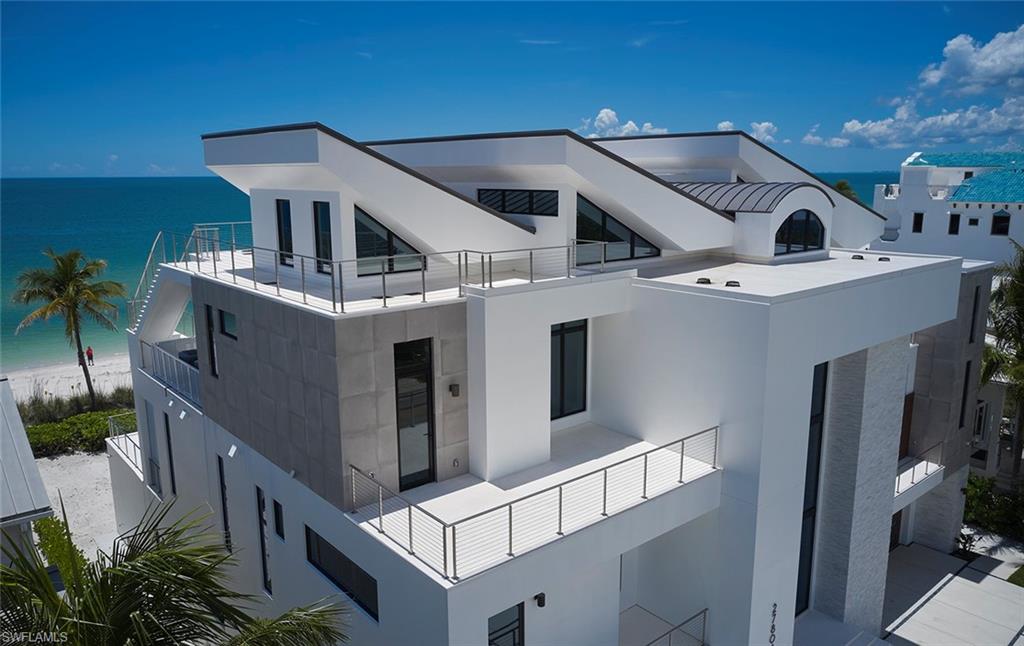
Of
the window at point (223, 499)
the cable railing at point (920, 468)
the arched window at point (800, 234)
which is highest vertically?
the arched window at point (800, 234)

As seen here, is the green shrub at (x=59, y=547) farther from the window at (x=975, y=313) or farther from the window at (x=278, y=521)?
the window at (x=975, y=313)

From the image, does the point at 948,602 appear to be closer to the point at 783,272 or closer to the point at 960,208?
the point at 783,272

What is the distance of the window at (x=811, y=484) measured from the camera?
46.5ft

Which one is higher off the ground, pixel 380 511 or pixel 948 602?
pixel 380 511

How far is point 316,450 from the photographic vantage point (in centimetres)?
1150

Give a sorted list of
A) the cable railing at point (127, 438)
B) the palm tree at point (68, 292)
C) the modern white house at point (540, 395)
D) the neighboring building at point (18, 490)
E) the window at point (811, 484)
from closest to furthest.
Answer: the neighboring building at point (18, 490), the modern white house at point (540, 395), the window at point (811, 484), the cable railing at point (127, 438), the palm tree at point (68, 292)

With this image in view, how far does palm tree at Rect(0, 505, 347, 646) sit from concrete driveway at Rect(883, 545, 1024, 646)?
15760mm

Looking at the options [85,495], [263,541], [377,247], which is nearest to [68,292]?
[85,495]

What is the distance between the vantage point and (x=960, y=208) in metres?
39.8

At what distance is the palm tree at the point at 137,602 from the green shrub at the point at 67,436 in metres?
25.0

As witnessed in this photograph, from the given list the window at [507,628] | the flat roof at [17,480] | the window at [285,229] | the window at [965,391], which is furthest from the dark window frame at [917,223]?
the flat roof at [17,480]

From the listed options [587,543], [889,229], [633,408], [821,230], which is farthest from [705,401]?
[889,229]

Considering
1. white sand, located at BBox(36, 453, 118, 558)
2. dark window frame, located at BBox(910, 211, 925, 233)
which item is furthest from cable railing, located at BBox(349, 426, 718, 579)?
dark window frame, located at BBox(910, 211, 925, 233)

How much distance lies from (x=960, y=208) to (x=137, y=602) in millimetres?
44403
